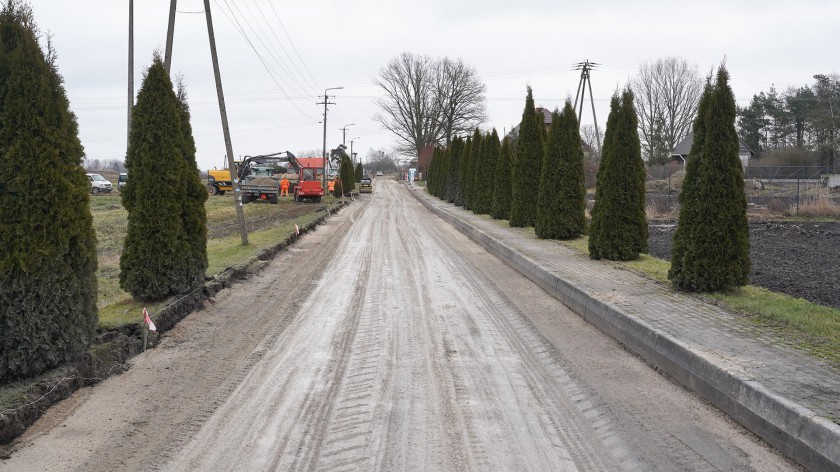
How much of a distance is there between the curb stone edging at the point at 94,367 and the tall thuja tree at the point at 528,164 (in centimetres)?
1388

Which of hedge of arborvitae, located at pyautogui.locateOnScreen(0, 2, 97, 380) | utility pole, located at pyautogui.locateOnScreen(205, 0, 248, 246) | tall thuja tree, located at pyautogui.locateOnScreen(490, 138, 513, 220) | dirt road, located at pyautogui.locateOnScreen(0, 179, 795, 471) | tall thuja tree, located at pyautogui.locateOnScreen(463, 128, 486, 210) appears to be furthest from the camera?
tall thuja tree, located at pyautogui.locateOnScreen(463, 128, 486, 210)

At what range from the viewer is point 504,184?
2816 centimetres

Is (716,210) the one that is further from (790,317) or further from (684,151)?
(684,151)

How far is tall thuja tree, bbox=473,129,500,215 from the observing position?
31.8m

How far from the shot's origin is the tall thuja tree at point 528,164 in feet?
74.6

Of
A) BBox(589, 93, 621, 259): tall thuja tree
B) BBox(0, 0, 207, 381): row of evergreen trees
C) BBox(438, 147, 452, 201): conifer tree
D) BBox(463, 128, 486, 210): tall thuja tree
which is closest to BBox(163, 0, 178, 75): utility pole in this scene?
BBox(0, 0, 207, 381): row of evergreen trees

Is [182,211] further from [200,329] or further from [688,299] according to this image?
[688,299]

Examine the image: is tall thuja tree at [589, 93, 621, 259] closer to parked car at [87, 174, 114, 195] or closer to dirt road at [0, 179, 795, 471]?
dirt road at [0, 179, 795, 471]

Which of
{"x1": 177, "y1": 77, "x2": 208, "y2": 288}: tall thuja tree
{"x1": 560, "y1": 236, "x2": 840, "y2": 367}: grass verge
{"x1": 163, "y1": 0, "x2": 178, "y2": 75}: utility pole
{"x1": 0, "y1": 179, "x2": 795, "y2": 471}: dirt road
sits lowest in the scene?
{"x1": 0, "y1": 179, "x2": 795, "y2": 471}: dirt road

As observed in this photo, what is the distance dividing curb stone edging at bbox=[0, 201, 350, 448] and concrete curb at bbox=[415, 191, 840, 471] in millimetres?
5202

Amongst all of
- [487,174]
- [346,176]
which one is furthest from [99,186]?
[487,174]

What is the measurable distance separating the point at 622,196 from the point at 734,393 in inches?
350

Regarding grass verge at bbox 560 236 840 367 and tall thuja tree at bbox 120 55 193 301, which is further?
tall thuja tree at bbox 120 55 193 301

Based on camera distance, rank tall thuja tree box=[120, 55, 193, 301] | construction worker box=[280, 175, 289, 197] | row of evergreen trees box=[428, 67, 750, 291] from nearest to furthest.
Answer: tall thuja tree box=[120, 55, 193, 301] < row of evergreen trees box=[428, 67, 750, 291] < construction worker box=[280, 175, 289, 197]
